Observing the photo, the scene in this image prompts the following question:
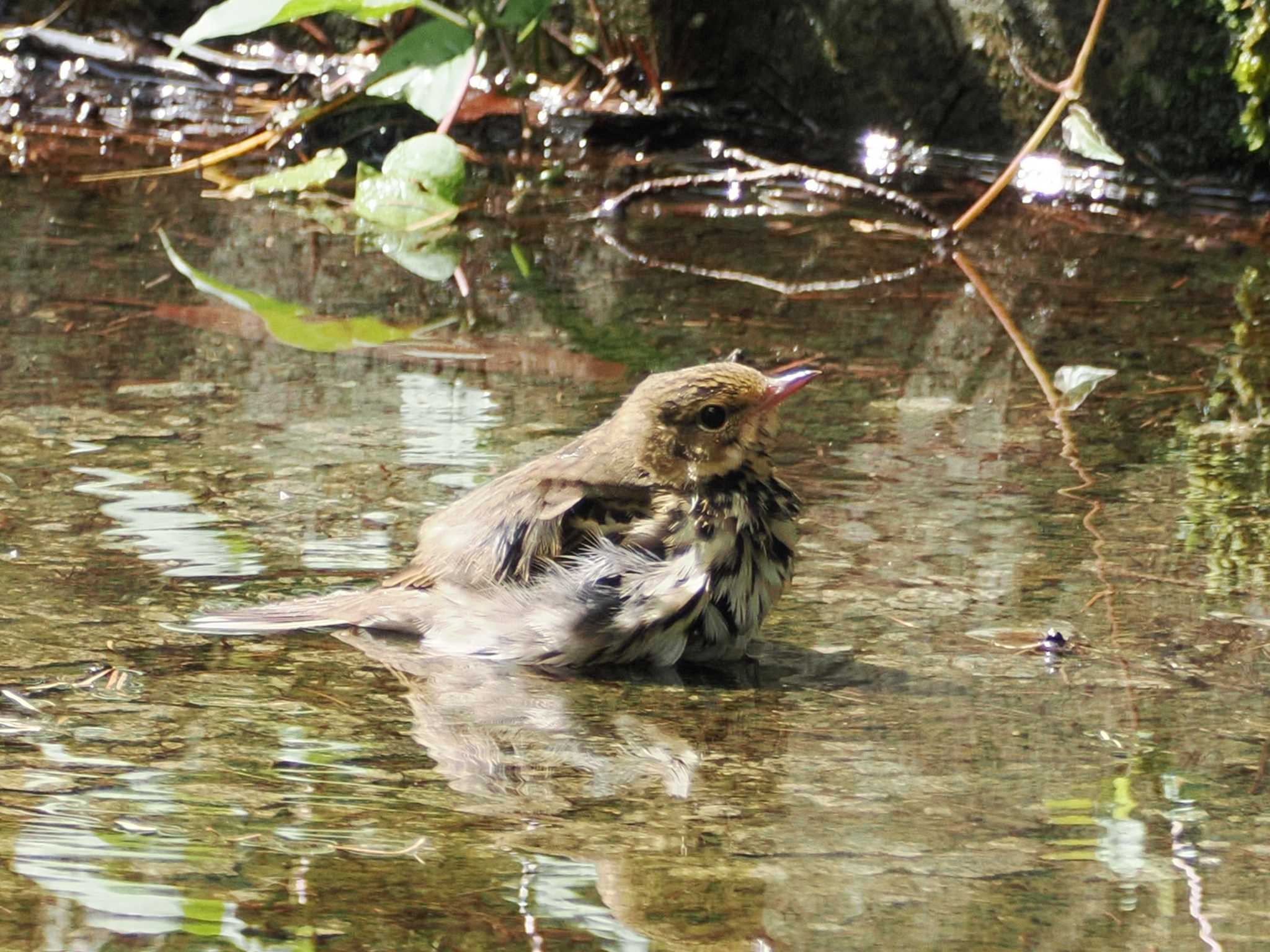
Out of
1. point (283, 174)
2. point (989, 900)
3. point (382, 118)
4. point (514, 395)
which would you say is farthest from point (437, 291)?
point (989, 900)

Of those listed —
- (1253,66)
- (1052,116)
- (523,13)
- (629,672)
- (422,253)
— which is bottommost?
(629,672)

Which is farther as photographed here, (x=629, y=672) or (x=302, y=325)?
(x=302, y=325)

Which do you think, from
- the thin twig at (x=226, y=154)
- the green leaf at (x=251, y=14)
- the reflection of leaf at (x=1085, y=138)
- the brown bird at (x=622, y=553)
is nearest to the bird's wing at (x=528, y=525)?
the brown bird at (x=622, y=553)

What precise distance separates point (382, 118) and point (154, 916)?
6.73 m

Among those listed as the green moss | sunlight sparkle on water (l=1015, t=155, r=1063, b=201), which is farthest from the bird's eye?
the green moss

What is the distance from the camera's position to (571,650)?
383 cm

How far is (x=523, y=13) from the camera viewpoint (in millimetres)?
8047

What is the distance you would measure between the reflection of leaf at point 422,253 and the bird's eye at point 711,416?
2.84 m

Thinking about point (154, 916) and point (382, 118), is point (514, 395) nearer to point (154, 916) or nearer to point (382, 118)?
point (154, 916)

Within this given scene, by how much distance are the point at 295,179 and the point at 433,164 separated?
78cm

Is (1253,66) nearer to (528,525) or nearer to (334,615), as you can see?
(528,525)

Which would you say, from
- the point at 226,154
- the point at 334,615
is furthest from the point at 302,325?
the point at 226,154

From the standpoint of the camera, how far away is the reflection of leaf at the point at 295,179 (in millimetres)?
7875

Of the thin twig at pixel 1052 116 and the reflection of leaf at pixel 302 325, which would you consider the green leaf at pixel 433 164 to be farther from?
the thin twig at pixel 1052 116
